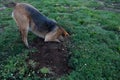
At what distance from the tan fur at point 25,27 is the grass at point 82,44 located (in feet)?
1.31

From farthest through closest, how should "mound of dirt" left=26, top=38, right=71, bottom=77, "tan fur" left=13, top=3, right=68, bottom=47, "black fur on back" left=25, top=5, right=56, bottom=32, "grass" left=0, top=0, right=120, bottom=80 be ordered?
"black fur on back" left=25, top=5, right=56, bottom=32 < "tan fur" left=13, top=3, right=68, bottom=47 < "grass" left=0, top=0, right=120, bottom=80 < "mound of dirt" left=26, top=38, right=71, bottom=77

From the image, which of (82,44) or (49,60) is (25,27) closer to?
(49,60)

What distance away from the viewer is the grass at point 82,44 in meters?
6.38

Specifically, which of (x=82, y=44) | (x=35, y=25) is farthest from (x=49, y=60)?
(x=82, y=44)

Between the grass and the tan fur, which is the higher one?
the tan fur

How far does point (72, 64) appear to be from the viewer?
656cm

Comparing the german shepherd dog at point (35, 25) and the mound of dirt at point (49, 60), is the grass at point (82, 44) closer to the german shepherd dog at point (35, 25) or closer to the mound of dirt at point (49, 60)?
the mound of dirt at point (49, 60)

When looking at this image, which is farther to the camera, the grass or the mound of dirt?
the grass

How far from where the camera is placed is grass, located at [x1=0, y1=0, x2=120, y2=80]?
638cm

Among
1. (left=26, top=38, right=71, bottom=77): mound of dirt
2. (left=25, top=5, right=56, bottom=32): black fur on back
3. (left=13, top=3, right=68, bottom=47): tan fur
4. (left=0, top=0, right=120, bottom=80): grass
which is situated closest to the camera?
(left=26, top=38, right=71, bottom=77): mound of dirt

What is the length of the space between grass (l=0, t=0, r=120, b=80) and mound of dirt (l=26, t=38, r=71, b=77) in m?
0.17

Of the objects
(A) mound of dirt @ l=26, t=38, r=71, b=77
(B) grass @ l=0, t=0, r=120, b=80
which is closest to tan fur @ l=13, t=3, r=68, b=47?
(A) mound of dirt @ l=26, t=38, r=71, b=77

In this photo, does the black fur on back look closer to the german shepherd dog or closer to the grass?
the german shepherd dog

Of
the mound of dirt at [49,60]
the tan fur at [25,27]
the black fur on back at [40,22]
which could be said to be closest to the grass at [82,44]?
the mound of dirt at [49,60]
